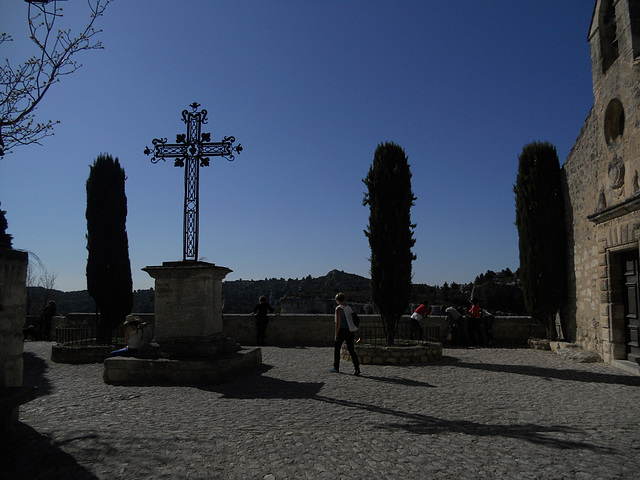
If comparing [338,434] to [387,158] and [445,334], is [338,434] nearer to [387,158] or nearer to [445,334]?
[387,158]

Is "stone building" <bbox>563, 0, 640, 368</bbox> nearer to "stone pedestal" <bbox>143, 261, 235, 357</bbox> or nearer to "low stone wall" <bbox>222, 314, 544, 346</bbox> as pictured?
"low stone wall" <bbox>222, 314, 544, 346</bbox>

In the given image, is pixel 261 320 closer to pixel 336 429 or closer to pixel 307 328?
pixel 307 328

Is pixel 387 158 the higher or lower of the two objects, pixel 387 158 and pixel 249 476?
the higher

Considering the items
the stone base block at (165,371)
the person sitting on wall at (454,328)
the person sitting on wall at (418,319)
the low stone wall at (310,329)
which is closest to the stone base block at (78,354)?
the stone base block at (165,371)

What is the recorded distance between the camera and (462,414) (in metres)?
5.25

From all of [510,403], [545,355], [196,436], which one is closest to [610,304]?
[545,355]

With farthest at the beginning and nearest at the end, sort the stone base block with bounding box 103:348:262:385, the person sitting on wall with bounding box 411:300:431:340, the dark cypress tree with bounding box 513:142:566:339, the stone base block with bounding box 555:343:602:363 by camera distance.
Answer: the person sitting on wall with bounding box 411:300:431:340 < the dark cypress tree with bounding box 513:142:566:339 < the stone base block with bounding box 555:343:602:363 < the stone base block with bounding box 103:348:262:385

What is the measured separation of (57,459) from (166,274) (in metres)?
4.37

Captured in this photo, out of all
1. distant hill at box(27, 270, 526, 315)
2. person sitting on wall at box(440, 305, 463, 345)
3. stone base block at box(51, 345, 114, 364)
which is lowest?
stone base block at box(51, 345, 114, 364)

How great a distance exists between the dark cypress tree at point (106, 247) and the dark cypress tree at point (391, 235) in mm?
6574

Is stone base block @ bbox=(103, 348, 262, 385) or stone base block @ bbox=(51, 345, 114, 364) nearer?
stone base block @ bbox=(103, 348, 262, 385)

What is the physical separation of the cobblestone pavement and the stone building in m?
1.89

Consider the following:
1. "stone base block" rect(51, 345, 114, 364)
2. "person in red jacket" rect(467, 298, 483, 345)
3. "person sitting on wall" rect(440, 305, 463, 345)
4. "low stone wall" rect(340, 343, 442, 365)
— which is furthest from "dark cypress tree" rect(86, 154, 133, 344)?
"person in red jacket" rect(467, 298, 483, 345)

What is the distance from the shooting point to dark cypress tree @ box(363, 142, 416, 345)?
1084cm
